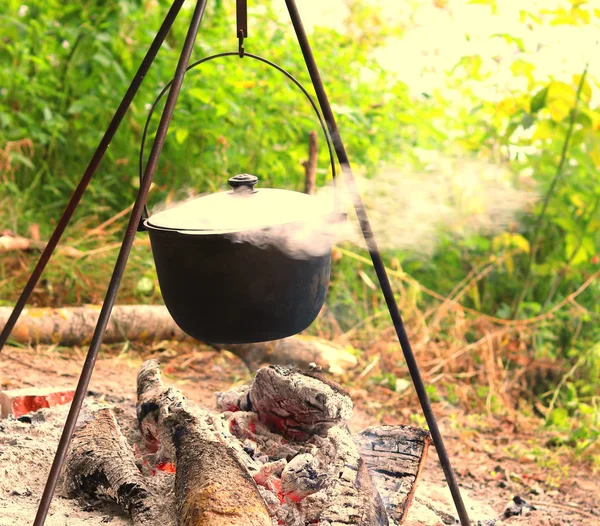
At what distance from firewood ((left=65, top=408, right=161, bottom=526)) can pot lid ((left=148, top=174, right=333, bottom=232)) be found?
2.34 feet

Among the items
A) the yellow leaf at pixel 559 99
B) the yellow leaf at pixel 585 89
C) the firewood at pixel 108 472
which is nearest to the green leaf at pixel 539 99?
the yellow leaf at pixel 559 99

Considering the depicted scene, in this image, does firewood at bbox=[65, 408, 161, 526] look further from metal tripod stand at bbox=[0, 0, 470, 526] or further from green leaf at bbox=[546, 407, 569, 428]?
green leaf at bbox=[546, 407, 569, 428]

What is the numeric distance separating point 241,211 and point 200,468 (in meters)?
0.69

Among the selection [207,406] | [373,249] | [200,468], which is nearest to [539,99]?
[373,249]

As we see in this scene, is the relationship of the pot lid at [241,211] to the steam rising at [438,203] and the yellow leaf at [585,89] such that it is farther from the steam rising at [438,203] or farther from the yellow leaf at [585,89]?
the yellow leaf at [585,89]

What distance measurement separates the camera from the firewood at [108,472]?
185cm

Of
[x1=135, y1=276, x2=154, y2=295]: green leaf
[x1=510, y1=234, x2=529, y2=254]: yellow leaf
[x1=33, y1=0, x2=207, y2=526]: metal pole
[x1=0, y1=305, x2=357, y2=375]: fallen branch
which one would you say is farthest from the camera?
[x1=135, y1=276, x2=154, y2=295]: green leaf

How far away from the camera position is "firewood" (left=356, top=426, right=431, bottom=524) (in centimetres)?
199

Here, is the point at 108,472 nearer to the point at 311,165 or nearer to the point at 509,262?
the point at 311,165

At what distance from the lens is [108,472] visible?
195 cm

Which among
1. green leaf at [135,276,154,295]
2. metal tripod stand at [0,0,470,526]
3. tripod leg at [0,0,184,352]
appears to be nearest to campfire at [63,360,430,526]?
metal tripod stand at [0,0,470,526]

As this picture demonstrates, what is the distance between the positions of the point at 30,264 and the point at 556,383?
304 centimetres

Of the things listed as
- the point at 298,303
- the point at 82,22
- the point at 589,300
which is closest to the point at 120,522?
the point at 298,303

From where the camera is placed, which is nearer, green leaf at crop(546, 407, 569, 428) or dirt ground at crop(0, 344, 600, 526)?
dirt ground at crop(0, 344, 600, 526)
